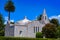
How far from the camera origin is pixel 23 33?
83.0 m

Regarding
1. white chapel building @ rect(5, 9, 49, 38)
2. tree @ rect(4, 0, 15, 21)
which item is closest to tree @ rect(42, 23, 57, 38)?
white chapel building @ rect(5, 9, 49, 38)

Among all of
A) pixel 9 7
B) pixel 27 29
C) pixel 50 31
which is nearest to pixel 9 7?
pixel 9 7

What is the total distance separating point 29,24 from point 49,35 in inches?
571

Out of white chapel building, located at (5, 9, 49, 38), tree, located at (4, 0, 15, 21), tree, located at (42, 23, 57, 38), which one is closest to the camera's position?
tree, located at (42, 23, 57, 38)

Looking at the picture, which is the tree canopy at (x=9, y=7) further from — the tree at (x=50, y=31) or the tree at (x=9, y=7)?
the tree at (x=50, y=31)

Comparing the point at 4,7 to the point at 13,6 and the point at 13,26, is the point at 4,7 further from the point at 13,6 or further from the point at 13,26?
the point at 13,26

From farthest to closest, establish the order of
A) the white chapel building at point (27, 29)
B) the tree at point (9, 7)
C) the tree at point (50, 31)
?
1. the tree at point (9, 7)
2. the white chapel building at point (27, 29)
3. the tree at point (50, 31)

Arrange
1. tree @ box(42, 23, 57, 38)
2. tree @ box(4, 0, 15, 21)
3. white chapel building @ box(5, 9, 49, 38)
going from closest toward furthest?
tree @ box(42, 23, 57, 38) → white chapel building @ box(5, 9, 49, 38) → tree @ box(4, 0, 15, 21)

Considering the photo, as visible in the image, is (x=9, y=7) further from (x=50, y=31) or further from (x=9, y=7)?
(x=50, y=31)

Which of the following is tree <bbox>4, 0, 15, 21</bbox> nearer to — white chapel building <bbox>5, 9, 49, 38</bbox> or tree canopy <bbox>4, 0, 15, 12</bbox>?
tree canopy <bbox>4, 0, 15, 12</bbox>

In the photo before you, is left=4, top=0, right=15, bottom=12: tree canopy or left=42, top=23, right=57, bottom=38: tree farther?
left=4, top=0, right=15, bottom=12: tree canopy

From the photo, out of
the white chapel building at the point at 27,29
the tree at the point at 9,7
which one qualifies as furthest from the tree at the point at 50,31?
the tree at the point at 9,7

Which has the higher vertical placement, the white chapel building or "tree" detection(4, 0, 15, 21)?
"tree" detection(4, 0, 15, 21)

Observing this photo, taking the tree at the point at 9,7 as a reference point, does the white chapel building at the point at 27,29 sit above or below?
below
